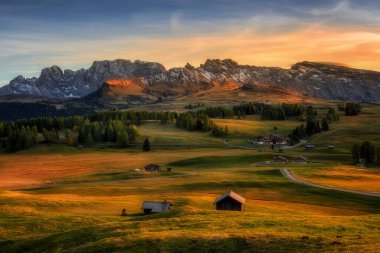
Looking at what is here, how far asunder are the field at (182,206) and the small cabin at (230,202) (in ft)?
8.15

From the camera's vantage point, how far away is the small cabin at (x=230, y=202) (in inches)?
2830

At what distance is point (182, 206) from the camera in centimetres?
7456

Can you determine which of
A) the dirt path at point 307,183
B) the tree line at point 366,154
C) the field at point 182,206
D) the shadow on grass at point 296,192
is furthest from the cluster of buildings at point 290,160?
the shadow on grass at point 296,192

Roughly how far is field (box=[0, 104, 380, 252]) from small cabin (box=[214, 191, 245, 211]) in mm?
2483

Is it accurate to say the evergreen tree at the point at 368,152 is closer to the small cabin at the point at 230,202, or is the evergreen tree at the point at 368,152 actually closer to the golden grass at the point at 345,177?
the golden grass at the point at 345,177

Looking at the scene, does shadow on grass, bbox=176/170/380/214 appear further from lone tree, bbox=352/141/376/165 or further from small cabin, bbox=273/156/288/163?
lone tree, bbox=352/141/376/165

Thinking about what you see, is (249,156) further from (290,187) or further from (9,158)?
(9,158)

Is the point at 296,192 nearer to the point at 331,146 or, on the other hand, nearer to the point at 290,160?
the point at 290,160

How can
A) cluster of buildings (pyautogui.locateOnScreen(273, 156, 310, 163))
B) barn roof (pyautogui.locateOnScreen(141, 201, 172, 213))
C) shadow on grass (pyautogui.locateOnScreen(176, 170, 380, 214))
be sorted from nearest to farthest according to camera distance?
barn roof (pyautogui.locateOnScreen(141, 201, 172, 213))
shadow on grass (pyautogui.locateOnScreen(176, 170, 380, 214))
cluster of buildings (pyautogui.locateOnScreen(273, 156, 310, 163))

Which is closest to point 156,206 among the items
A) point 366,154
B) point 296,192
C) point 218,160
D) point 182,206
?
point 182,206

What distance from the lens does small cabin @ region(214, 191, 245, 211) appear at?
236 feet

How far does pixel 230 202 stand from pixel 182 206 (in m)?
7.99

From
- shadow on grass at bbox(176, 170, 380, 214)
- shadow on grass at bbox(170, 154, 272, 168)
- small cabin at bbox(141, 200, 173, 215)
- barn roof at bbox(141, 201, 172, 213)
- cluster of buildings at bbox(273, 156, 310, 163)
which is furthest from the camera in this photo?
shadow on grass at bbox(170, 154, 272, 168)

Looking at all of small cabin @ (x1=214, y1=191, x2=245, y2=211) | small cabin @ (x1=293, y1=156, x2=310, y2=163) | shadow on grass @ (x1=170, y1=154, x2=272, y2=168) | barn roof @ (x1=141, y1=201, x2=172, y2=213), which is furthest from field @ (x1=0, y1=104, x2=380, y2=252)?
small cabin @ (x1=293, y1=156, x2=310, y2=163)
